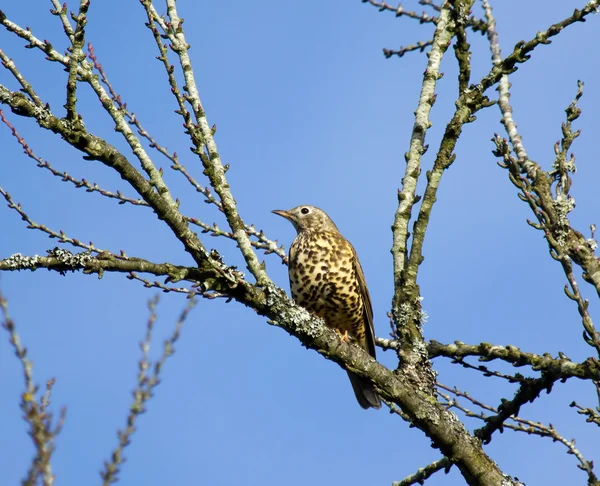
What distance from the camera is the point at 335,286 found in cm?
718

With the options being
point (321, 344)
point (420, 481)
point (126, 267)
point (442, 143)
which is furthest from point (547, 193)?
point (126, 267)

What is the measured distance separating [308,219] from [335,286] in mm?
1171

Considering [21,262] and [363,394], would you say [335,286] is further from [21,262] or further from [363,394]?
[21,262]

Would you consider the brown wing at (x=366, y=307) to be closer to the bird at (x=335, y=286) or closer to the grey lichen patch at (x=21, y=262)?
the bird at (x=335, y=286)

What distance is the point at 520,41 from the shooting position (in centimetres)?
519

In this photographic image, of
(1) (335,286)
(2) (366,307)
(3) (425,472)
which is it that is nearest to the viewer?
(3) (425,472)

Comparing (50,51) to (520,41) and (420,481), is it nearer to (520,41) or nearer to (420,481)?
(520,41)

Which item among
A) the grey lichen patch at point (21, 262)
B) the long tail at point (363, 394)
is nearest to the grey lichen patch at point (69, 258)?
the grey lichen patch at point (21, 262)

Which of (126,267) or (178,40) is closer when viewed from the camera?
(126,267)

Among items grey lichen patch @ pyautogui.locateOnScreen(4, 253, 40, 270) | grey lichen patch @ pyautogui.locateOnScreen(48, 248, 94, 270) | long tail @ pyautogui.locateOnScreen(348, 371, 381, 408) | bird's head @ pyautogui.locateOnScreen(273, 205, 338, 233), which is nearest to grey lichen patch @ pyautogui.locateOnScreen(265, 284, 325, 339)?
grey lichen patch @ pyautogui.locateOnScreen(48, 248, 94, 270)

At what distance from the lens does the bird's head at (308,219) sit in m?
7.97

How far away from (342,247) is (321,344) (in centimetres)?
319

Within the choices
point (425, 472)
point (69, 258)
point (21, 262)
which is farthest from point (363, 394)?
point (21, 262)

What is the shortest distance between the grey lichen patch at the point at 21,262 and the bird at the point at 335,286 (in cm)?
356
